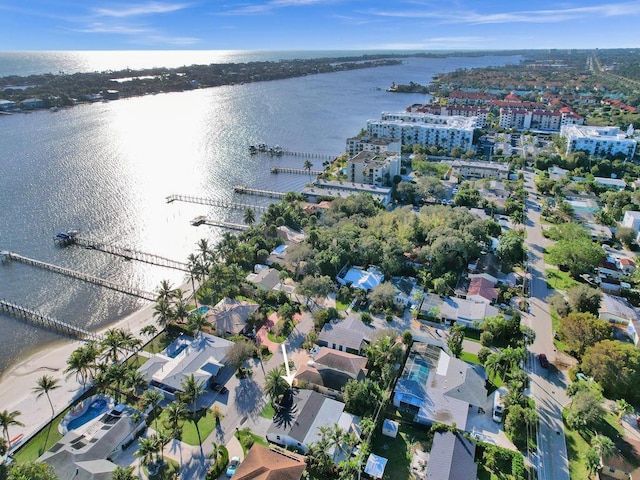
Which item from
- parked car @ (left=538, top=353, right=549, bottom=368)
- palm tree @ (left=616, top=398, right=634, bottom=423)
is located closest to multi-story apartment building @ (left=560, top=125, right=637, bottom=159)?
parked car @ (left=538, top=353, right=549, bottom=368)

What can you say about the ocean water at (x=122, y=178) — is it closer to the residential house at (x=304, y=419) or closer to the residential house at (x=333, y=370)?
the residential house at (x=333, y=370)

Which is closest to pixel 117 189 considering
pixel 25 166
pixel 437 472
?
pixel 25 166

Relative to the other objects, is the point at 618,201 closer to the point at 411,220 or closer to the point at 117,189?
the point at 411,220

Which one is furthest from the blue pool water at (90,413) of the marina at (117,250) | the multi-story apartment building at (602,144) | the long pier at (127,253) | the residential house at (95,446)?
the multi-story apartment building at (602,144)

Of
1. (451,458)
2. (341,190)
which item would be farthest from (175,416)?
(341,190)

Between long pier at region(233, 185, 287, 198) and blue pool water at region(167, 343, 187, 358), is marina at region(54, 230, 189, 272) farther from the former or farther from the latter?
long pier at region(233, 185, 287, 198)

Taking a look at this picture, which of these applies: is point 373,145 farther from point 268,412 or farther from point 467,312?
point 268,412

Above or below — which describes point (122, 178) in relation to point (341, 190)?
above
